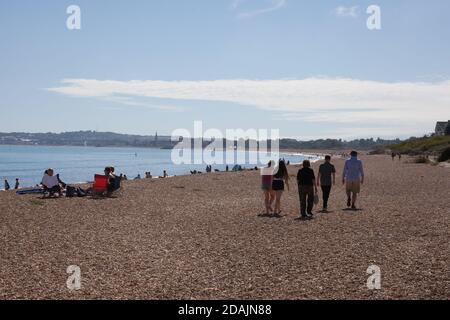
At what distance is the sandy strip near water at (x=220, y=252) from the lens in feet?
24.7

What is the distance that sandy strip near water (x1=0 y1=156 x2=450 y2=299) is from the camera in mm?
7539

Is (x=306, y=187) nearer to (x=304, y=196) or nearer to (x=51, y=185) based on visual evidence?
(x=304, y=196)

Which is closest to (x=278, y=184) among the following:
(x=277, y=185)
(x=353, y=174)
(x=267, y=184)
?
(x=277, y=185)

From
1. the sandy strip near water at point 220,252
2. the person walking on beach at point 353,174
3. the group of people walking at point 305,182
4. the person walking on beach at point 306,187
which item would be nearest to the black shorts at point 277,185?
the group of people walking at point 305,182

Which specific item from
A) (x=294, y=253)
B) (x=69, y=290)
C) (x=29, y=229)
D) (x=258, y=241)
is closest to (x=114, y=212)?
(x=29, y=229)

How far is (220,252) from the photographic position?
10.4m

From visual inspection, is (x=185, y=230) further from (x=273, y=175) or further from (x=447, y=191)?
(x=447, y=191)

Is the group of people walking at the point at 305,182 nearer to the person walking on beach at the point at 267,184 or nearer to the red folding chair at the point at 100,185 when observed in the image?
the person walking on beach at the point at 267,184

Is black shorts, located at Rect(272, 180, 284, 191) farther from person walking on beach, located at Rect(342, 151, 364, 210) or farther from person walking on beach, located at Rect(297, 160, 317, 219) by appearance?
person walking on beach, located at Rect(342, 151, 364, 210)

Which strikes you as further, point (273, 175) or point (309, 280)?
point (273, 175)

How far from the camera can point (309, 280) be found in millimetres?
8016

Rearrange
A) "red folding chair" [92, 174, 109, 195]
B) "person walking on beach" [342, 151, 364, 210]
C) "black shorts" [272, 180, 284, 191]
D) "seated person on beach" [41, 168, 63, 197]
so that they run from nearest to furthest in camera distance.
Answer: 1. "black shorts" [272, 180, 284, 191]
2. "person walking on beach" [342, 151, 364, 210]
3. "seated person on beach" [41, 168, 63, 197]
4. "red folding chair" [92, 174, 109, 195]

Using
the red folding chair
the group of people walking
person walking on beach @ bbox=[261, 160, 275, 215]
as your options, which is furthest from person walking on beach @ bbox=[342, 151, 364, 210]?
the red folding chair
